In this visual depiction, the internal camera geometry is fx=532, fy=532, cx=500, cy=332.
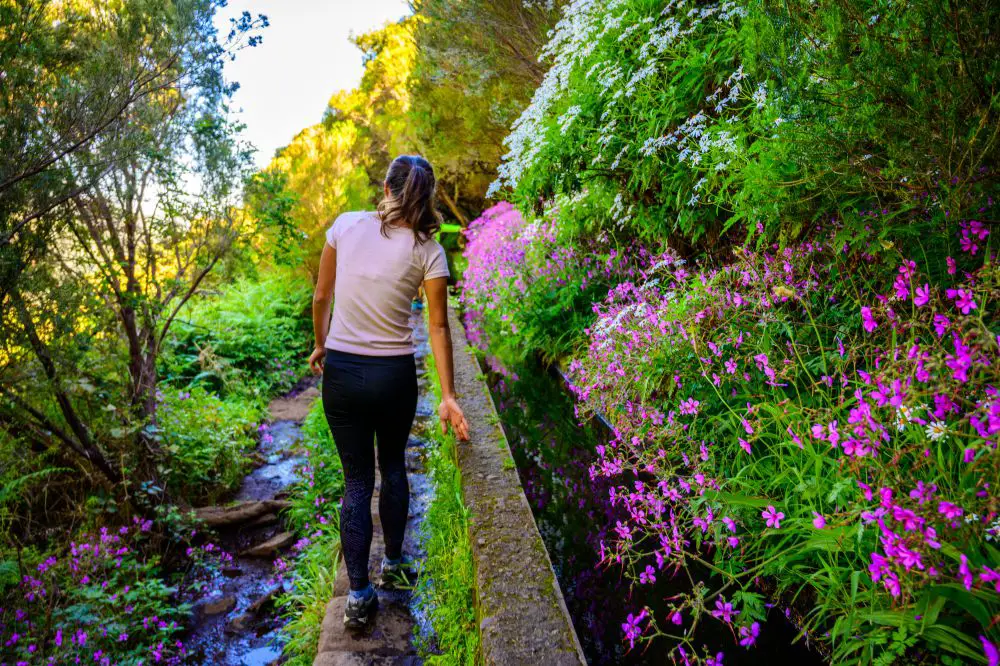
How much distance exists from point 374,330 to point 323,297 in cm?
46

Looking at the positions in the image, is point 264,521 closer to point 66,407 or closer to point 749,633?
point 66,407

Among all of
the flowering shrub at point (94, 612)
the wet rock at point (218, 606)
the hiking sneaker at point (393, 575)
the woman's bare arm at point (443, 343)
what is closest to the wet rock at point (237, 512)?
the flowering shrub at point (94, 612)

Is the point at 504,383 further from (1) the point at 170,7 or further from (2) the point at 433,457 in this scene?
(1) the point at 170,7

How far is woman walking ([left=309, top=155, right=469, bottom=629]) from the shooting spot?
2385mm

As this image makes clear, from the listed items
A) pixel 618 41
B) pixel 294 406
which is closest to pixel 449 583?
pixel 618 41

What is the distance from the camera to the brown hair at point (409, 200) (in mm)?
2375

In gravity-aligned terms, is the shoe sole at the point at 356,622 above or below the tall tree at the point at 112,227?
below

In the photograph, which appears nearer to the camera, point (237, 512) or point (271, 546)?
point (271, 546)

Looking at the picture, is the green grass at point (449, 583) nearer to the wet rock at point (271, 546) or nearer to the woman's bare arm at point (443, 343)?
the woman's bare arm at point (443, 343)

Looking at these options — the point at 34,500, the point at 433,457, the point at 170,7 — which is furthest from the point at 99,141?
the point at 433,457

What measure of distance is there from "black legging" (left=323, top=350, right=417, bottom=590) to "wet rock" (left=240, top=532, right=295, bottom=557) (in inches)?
84.2

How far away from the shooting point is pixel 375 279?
7.78 feet

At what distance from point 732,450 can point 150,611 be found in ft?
12.3

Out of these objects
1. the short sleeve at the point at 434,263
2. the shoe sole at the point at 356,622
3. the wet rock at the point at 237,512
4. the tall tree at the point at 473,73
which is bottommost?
the shoe sole at the point at 356,622
